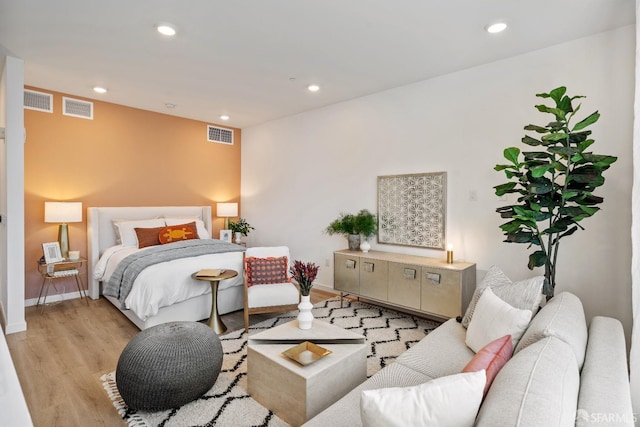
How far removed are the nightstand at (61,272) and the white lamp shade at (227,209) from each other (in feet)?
6.60

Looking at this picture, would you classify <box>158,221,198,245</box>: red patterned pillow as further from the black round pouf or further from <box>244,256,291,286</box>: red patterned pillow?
the black round pouf

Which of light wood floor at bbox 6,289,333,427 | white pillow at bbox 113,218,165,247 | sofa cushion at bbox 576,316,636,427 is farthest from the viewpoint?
white pillow at bbox 113,218,165,247

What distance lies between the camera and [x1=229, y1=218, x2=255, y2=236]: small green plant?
580 centimetres

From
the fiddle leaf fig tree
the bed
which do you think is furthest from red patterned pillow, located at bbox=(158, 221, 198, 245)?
the fiddle leaf fig tree

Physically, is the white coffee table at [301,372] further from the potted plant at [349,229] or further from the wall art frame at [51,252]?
the wall art frame at [51,252]

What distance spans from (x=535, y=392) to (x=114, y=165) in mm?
5335

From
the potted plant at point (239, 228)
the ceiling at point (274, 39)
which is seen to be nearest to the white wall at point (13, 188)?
the ceiling at point (274, 39)

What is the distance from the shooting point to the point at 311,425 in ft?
4.49

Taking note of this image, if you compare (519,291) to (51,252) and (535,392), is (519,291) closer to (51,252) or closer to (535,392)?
(535,392)

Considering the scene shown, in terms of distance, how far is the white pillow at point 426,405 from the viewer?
0.94 meters

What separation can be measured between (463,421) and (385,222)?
317 centimetres

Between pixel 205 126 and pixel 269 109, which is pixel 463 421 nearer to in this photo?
pixel 269 109

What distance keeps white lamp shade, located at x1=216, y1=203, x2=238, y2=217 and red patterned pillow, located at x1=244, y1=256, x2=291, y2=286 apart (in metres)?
2.22

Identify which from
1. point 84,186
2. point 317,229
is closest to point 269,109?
point 317,229
